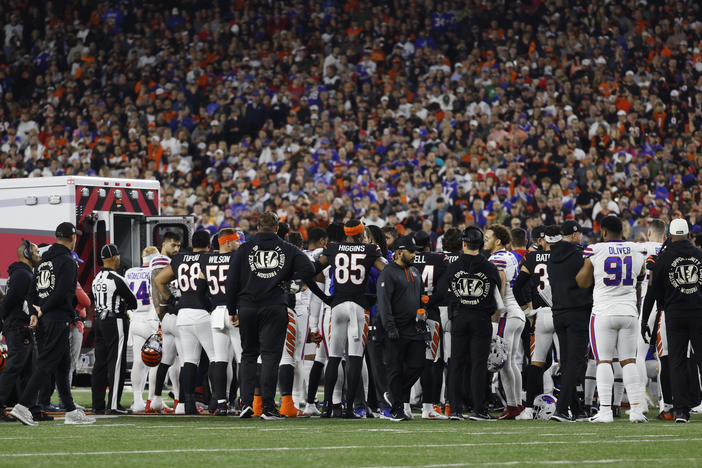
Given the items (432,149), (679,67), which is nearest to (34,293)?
(432,149)

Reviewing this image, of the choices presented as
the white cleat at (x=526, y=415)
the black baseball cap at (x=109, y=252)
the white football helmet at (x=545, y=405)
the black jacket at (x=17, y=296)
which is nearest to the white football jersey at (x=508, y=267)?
the white football helmet at (x=545, y=405)

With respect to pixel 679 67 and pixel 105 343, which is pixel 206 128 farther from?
pixel 105 343

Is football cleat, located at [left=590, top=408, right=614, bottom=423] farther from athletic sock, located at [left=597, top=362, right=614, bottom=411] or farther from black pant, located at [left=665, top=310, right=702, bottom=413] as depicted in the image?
black pant, located at [left=665, top=310, right=702, bottom=413]

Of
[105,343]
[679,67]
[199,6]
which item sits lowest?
[105,343]

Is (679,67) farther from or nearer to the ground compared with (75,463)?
farther from the ground

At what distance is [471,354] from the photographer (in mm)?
12617

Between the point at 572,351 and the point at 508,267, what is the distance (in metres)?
1.53

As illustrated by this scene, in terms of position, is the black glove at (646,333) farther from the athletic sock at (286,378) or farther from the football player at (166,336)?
the football player at (166,336)

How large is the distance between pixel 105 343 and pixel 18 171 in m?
15.2

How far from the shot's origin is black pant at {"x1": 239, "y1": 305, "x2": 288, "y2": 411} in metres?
12.4

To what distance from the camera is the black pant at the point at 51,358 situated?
1180cm

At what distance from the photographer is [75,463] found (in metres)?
8.23

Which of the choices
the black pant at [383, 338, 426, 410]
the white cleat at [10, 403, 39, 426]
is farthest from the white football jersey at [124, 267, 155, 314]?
the black pant at [383, 338, 426, 410]

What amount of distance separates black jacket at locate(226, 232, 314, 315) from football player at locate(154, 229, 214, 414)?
3.40ft
